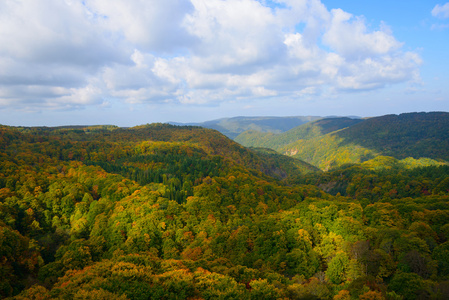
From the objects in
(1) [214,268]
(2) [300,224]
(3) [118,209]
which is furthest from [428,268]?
(3) [118,209]

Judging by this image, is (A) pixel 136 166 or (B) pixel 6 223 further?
(A) pixel 136 166

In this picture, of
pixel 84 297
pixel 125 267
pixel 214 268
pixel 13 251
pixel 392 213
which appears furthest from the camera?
pixel 392 213

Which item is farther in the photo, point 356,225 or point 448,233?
point 356,225

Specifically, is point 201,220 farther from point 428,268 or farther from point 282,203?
point 428,268

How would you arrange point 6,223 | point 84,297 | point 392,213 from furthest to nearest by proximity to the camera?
1. point 392,213
2. point 6,223
3. point 84,297

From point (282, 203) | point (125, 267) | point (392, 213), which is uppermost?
point (125, 267)

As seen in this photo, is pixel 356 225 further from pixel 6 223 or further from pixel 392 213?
pixel 6 223

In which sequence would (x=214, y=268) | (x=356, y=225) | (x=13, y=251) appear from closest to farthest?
(x=214, y=268)
(x=13, y=251)
(x=356, y=225)

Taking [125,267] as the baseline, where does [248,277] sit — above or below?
below

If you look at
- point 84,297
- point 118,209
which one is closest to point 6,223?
point 118,209
